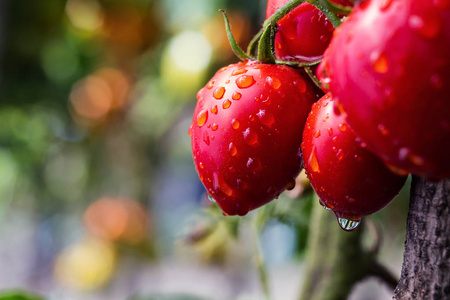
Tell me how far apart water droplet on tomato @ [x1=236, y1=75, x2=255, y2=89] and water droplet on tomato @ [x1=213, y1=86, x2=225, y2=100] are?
11 mm

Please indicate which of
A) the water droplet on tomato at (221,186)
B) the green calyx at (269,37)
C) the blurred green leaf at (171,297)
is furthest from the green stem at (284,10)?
the blurred green leaf at (171,297)

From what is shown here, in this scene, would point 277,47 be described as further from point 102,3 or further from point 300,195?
point 102,3

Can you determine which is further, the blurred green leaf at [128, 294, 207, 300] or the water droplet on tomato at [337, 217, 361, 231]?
the blurred green leaf at [128, 294, 207, 300]

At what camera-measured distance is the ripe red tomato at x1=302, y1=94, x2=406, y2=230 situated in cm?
25

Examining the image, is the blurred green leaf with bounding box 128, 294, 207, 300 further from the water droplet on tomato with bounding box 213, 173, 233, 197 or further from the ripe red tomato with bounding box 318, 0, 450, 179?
the ripe red tomato with bounding box 318, 0, 450, 179

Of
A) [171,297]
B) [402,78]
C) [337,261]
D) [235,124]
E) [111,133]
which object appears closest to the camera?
[402,78]

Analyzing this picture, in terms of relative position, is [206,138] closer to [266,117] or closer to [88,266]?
[266,117]

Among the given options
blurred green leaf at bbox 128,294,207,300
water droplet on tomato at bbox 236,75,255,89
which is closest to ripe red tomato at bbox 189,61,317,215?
water droplet on tomato at bbox 236,75,255,89

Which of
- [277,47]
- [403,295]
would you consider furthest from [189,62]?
[403,295]

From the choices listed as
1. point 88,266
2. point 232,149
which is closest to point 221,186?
point 232,149

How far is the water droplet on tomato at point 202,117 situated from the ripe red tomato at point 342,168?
0.22 ft

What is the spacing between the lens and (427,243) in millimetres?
229

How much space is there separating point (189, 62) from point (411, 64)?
4.99 ft

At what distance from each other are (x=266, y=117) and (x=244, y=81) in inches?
1.2
